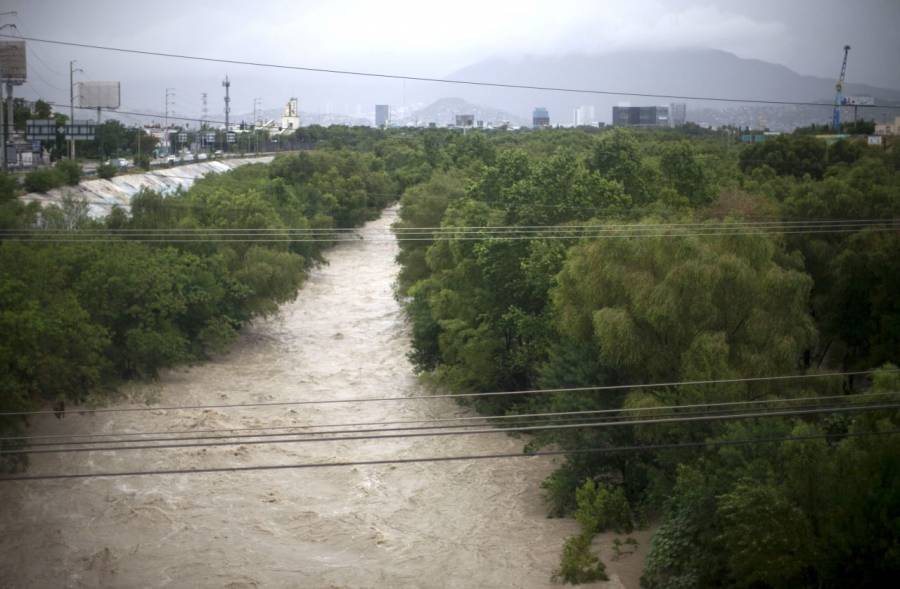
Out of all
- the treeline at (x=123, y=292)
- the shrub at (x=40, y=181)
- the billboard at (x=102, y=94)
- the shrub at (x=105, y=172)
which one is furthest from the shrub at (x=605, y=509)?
the billboard at (x=102, y=94)

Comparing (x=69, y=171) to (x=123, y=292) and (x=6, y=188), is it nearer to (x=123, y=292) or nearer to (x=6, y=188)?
(x=6, y=188)

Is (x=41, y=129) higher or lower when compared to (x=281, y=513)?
higher

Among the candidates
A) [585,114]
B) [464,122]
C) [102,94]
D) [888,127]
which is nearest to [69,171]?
[102,94]

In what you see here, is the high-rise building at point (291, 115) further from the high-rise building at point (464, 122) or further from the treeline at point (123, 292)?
the treeline at point (123, 292)

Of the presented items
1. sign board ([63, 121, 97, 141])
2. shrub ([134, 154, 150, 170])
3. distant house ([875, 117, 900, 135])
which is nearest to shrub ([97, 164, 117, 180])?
shrub ([134, 154, 150, 170])

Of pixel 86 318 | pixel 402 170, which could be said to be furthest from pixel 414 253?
pixel 402 170

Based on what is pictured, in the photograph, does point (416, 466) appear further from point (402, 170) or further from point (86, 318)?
point (402, 170)
